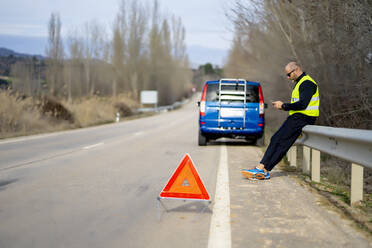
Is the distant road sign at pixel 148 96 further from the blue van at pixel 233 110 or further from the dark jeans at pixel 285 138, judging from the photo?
the dark jeans at pixel 285 138

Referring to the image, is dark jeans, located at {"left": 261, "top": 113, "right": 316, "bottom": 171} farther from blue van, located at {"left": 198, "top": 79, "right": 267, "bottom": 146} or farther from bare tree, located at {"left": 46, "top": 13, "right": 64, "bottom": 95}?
bare tree, located at {"left": 46, "top": 13, "right": 64, "bottom": 95}

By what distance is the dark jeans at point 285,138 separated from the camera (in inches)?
314

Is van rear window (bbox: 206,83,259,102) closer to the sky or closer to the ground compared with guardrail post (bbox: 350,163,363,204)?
closer to the sky

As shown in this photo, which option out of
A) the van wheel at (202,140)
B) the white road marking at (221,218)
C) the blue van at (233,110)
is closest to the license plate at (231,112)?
the blue van at (233,110)

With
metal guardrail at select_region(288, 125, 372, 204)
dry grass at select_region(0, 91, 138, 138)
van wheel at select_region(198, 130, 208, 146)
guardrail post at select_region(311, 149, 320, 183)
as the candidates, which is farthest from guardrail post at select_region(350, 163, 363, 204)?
dry grass at select_region(0, 91, 138, 138)

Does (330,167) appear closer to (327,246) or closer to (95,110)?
(327,246)

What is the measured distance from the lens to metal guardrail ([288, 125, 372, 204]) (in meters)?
5.73

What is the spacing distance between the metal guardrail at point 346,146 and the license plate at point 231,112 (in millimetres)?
5890

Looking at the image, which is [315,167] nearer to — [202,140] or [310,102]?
[310,102]

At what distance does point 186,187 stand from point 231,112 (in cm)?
893

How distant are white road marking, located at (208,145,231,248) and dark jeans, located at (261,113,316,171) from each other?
86cm

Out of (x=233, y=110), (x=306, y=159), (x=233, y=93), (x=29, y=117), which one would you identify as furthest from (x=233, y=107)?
(x=29, y=117)

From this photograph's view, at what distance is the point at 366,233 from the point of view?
4.87 metres

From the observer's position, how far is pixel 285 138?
798 cm
